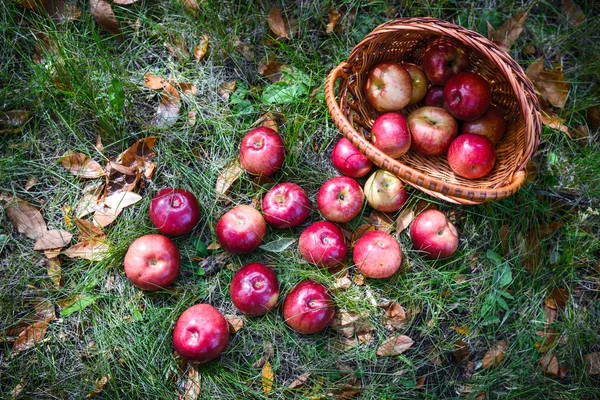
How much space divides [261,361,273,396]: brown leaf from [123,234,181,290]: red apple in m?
0.74

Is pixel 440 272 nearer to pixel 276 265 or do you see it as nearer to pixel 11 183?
pixel 276 265

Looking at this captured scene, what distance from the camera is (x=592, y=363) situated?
286 centimetres

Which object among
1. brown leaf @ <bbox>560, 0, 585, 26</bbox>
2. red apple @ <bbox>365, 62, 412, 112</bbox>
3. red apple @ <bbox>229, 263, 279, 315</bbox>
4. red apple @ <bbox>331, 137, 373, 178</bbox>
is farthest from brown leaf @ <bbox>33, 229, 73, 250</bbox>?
brown leaf @ <bbox>560, 0, 585, 26</bbox>

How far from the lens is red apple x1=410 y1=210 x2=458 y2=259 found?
280 centimetres

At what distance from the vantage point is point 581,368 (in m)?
2.85

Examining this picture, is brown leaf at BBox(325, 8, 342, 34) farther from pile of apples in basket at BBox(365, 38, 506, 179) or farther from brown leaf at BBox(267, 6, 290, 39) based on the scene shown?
pile of apples in basket at BBox(365, 38, 506, 179)

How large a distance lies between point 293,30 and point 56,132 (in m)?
1.65

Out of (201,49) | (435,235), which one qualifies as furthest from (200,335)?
(201,49)

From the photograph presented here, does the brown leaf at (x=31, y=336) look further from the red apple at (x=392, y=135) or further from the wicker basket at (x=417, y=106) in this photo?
the red apple at (x=392, y=135)

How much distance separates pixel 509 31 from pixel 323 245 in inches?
74.9

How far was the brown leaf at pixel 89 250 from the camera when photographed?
290 centimetres

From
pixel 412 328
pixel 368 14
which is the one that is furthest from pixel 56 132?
pixel 412 328

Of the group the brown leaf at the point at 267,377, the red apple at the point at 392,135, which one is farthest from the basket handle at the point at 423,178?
the brown leaf at the point at 267,377

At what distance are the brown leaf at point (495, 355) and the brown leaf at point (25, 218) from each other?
2.72 meters
